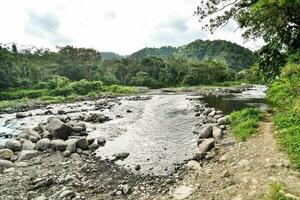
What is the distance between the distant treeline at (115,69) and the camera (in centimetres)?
8512

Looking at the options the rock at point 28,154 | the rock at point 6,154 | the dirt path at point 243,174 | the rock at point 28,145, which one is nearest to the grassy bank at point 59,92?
the rock at point 28,145

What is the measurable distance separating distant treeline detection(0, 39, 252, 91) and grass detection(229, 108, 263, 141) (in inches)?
2738

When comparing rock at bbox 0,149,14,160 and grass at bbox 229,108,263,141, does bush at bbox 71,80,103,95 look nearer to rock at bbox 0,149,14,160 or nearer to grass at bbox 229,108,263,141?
rock at bbox 0,149,14,160

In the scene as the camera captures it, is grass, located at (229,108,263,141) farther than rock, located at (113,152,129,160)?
No

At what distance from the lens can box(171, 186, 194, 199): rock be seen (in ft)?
27.5

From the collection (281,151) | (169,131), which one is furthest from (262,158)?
(169,131)

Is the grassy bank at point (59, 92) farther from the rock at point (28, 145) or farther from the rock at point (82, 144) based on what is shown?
the rock at point (82, 144)

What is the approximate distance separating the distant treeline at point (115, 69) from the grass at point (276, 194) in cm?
7668

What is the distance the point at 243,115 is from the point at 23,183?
36.0ft

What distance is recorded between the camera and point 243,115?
1573 centimetres

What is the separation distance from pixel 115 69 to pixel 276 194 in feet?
311

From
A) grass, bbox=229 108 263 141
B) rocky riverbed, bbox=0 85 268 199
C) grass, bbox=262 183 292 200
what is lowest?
rocky riverbed, bbox=0 85 268 199

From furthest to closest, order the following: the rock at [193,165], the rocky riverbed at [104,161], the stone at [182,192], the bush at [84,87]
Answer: the bush at [84,87] → the rock at [193,165] → the rocky riverbed at [104,161] → the stone at [182,192]

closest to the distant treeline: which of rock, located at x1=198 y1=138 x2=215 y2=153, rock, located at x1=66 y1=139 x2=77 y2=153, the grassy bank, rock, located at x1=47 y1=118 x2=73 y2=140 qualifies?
the grassy bank
